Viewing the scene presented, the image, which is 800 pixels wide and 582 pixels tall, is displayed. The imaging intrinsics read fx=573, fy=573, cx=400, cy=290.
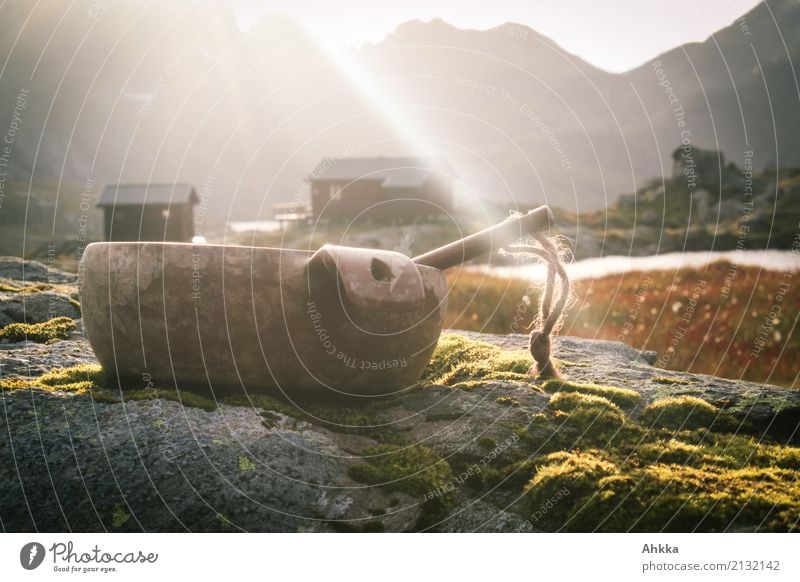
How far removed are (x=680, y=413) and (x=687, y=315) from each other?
200 inches

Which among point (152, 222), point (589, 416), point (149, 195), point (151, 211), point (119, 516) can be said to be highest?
point (149, 195)

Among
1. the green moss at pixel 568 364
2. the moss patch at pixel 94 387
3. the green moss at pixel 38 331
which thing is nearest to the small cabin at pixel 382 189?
the green moss at pixel 38 331

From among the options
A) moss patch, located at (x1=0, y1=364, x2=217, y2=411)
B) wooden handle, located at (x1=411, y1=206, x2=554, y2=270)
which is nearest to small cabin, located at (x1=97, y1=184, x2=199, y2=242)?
moss patch, located at (x1=0, y1=364, x2=217, y2=411)

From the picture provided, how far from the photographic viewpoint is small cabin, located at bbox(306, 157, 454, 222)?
4844cm

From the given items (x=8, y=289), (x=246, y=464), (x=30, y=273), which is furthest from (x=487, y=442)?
(x=30, y=273)

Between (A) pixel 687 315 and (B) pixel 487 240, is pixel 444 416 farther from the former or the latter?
(A) pixel 687 315

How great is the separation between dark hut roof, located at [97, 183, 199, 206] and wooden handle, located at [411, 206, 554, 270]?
1527 inches

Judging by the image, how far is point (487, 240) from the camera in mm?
6395

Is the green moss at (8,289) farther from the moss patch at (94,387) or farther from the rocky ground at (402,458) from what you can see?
the moss patch at (94,387)

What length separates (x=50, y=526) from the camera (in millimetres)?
3986

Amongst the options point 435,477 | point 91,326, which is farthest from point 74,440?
point 435,477

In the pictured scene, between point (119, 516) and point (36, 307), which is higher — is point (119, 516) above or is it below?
below

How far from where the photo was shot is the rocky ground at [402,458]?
4.01 metres

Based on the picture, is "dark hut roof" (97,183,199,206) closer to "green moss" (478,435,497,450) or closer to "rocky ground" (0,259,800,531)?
"rocky ground" (0,259,800,531)
